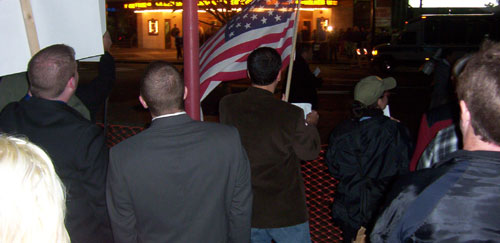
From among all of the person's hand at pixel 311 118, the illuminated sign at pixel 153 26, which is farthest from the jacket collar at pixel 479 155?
the illuminated sign at pixel 153 26

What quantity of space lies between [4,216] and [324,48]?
25.5m

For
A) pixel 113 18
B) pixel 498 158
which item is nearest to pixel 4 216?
pixel 498 158

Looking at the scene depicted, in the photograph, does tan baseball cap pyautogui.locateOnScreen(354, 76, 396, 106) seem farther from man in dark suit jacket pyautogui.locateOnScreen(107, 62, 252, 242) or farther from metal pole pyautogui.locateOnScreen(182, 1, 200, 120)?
man in dark suit jacket pyautogui.locateOnScreen(107, 62, 252, 242)

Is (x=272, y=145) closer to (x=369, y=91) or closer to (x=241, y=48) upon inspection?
(x=369, y=91)

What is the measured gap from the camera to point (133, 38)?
40.1 metres

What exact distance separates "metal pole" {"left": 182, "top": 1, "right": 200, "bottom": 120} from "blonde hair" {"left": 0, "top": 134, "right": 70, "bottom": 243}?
1661mm

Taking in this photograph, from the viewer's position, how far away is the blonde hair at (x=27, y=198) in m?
1.35

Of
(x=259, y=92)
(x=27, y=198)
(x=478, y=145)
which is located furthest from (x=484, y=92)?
(x=259, y=92)

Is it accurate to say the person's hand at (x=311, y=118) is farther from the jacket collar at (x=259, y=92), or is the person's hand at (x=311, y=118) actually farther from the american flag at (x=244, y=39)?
the american flag at (x=244, y=39)

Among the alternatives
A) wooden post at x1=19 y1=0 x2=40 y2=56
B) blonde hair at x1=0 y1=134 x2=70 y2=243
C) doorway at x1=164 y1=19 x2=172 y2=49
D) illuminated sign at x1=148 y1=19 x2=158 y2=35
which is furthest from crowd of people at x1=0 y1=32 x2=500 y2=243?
illuminated sign at x1=148 y1=19 x2=158 y2=35

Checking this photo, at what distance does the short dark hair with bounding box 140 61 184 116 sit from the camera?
7.84ft

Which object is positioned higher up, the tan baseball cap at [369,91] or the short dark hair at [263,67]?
the short dark hair at [263,67]

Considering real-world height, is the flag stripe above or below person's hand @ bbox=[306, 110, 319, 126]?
above

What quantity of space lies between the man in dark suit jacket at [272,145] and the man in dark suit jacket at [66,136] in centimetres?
95
